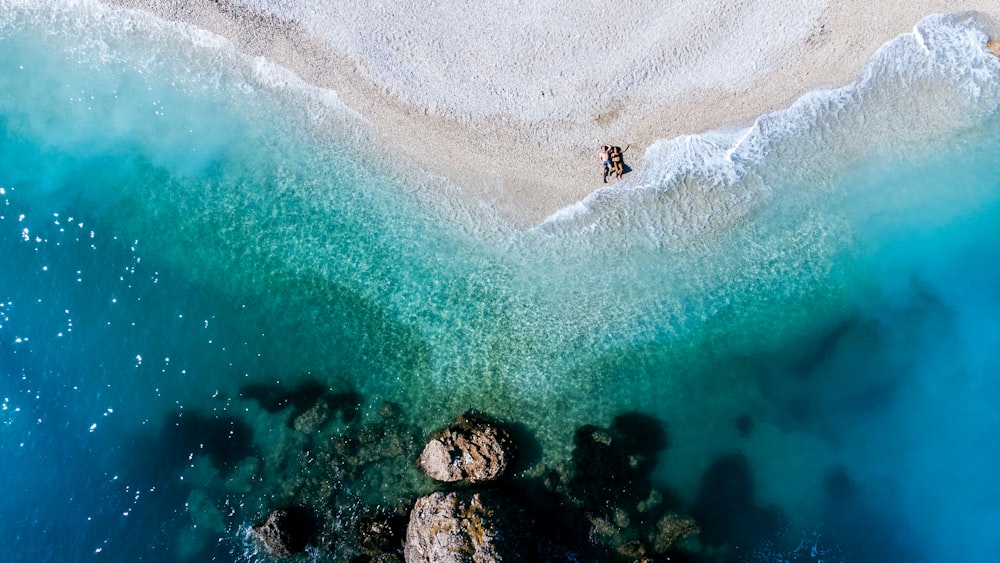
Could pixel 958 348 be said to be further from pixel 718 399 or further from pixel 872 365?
pixel 718 399

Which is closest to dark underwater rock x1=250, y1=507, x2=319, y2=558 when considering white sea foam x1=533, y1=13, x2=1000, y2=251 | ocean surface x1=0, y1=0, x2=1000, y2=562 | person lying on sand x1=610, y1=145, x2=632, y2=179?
ocean surface x1=0, y1=0, x2=1000, y2=562

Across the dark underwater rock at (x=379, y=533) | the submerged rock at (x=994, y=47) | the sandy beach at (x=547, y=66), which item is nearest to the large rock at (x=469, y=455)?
the dark underwater rock at (x=379, y=533)

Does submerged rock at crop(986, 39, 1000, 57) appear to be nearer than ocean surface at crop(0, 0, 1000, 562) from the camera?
Yes

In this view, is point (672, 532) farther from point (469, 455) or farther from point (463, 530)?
point (469, 455)

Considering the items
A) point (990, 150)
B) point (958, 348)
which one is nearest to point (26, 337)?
point (958, 348)

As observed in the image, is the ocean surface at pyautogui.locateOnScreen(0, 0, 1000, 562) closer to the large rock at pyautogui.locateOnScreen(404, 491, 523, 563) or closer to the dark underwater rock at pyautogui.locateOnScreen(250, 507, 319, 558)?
the dark underwater rock at pyautogui.locateOnScreen(250, 507, 319, 558)

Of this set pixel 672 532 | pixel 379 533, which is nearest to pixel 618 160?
pixel 672 532
